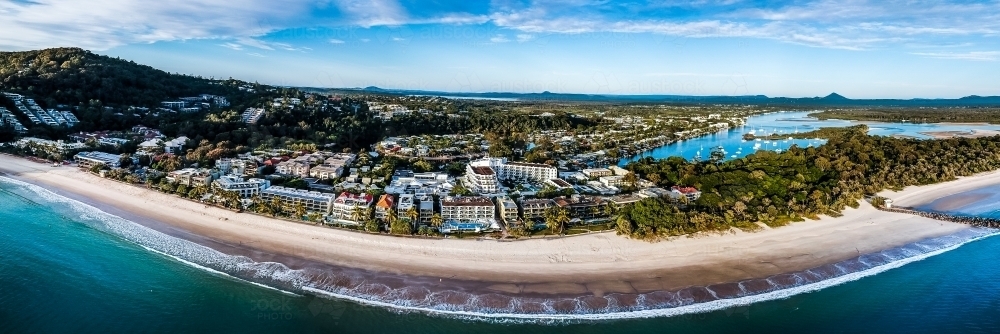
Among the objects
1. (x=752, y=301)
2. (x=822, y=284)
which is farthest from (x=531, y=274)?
(x=822, y=284)

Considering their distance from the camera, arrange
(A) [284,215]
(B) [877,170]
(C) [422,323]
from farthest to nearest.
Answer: (B) [877,170]
(A) [284,215]
(C) [422,323]

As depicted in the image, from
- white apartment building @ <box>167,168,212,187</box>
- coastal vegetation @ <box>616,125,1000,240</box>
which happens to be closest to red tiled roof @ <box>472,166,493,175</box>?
coastal vegetation @ <box>616,125,1000,240</box>

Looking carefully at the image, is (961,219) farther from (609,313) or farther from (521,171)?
(521,171)

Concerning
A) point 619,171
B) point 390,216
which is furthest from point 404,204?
point 619,171

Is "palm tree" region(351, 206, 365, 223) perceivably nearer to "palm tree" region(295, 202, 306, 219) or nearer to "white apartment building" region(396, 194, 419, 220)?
"white apartment building" region(396, 194, 419, 220)

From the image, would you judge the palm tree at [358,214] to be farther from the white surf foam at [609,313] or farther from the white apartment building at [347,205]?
the white surf foam at [609,313]

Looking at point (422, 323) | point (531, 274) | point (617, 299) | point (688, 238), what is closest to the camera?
Answer: point (422, 323)

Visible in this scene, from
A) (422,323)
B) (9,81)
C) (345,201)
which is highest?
(9,81)

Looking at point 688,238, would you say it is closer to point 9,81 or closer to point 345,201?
point 345,201
